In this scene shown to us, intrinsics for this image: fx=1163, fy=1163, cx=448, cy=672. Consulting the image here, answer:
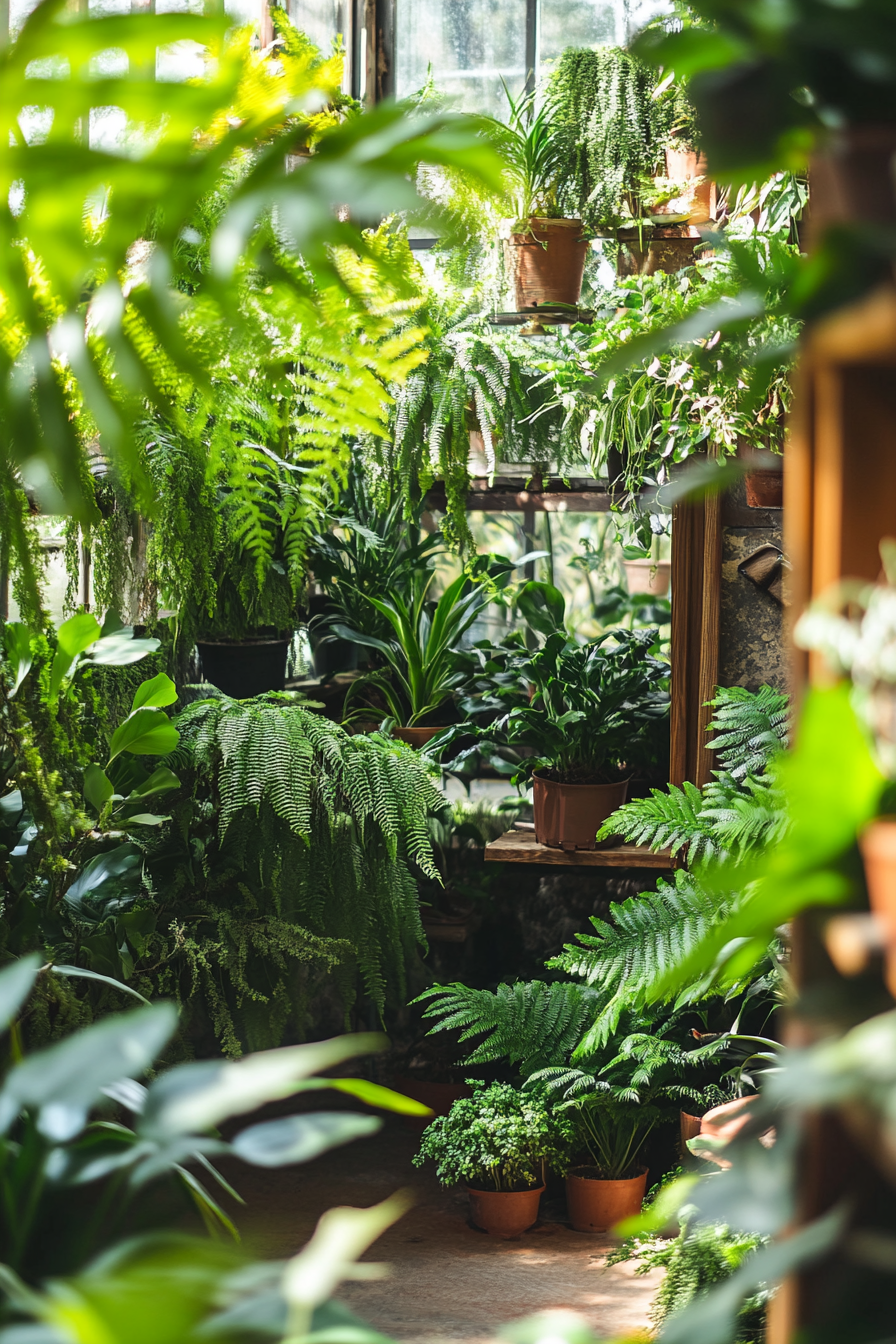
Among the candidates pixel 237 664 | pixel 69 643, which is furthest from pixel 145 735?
pixel 237 664

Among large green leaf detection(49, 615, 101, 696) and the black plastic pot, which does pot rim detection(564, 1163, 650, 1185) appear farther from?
large green leaf detection(49, 615, 101, 696)

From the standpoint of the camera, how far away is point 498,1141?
2.82 meters

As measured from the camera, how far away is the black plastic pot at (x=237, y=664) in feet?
10.3

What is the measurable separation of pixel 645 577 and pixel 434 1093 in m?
2.05

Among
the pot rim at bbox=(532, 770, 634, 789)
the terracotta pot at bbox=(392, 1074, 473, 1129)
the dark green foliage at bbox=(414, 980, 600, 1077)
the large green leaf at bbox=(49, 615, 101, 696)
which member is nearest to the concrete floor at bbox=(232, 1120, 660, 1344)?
the terracotta pot at bbox=(392, 1074, 473, 1129)

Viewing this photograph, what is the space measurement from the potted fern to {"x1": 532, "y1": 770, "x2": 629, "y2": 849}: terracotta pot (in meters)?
0.65

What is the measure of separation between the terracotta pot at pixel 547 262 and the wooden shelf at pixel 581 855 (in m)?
1.46

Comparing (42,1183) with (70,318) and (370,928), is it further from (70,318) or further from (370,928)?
(370,928)

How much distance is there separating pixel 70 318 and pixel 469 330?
8.65 ft

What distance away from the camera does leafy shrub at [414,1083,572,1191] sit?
2830 mm

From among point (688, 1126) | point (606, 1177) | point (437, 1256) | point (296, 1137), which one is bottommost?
point (437, 1256)

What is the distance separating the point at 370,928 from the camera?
2.73 m

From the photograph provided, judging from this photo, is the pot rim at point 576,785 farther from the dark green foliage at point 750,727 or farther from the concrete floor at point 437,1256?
the concrete floor at point 437,1256

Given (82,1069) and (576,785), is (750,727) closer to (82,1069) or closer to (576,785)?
(576,785)
